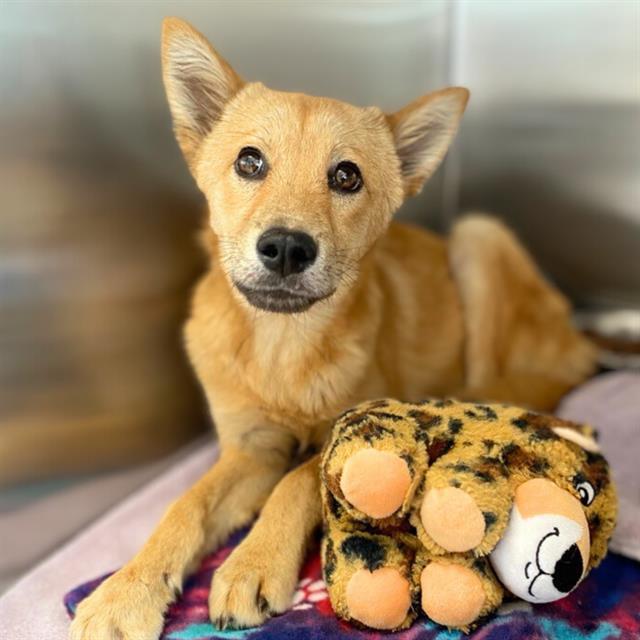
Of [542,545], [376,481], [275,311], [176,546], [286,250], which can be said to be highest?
[286,250]

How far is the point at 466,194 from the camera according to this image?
10.7 ft

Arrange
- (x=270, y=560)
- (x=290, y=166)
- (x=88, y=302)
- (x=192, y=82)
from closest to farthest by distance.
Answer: (x=270, y=560) < (x=290, y=166) < (x=192, y=82) < (x=88, y=302)

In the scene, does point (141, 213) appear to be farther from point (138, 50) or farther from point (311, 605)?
point (311, 605)

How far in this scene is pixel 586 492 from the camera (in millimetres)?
1608

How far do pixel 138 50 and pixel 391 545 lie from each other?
5.28ft

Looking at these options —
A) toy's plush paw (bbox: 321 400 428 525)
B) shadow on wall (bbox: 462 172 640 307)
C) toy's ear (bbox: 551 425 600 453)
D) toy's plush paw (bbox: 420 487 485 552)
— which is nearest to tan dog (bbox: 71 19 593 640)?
toy's plush paw (bbox: 321 400 428 525)

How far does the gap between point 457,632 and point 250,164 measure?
3.83 feet

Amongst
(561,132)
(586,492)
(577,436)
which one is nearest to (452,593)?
(586,492)

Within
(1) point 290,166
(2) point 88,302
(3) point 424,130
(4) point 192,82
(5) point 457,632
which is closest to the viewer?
(5) point 457,632

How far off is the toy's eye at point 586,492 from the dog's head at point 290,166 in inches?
27.5

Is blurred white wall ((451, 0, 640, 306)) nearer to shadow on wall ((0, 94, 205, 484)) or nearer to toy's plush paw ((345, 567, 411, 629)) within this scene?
shadow on wall ((0, 94, 205, 484))

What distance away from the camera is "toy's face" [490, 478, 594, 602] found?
1478 millimetres

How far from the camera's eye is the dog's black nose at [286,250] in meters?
1.65

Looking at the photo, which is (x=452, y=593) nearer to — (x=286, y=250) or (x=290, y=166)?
(x=286, y=250)
